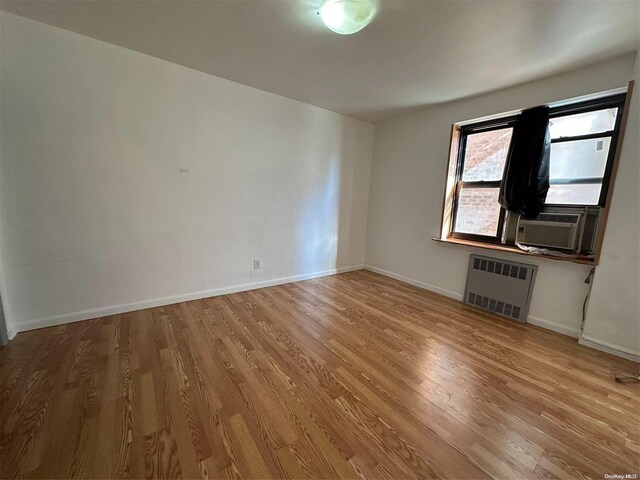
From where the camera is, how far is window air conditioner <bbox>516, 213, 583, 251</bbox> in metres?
2.38

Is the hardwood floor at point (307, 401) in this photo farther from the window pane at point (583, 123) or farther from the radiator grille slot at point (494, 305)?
the window pane at point (583, 123)

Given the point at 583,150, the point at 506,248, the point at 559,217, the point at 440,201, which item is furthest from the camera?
the point at 440,201

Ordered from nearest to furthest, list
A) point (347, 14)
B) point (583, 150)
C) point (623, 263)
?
point (347, 14), point (623, 263), point (583, 150)

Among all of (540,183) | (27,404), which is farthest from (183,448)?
(540,183)

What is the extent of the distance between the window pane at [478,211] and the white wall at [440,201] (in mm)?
279

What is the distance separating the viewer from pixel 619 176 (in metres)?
2.04

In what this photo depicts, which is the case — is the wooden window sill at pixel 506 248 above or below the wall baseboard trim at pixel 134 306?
above

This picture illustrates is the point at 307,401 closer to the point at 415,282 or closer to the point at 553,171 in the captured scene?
the point at 415,282

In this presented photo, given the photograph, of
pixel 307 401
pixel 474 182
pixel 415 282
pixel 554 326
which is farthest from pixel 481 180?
pixel 307 401

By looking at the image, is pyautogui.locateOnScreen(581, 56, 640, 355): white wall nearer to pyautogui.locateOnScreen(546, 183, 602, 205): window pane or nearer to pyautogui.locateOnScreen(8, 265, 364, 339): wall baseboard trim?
pyautogui.locateOnScreen(546, 183, 602, 205): window pane

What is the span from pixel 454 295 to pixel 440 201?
50.1 inches

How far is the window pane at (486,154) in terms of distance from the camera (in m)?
2.89

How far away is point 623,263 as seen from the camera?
2.04 meters

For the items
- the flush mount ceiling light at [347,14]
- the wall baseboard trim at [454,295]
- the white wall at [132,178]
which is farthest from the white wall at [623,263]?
the white wall at [132,178]
